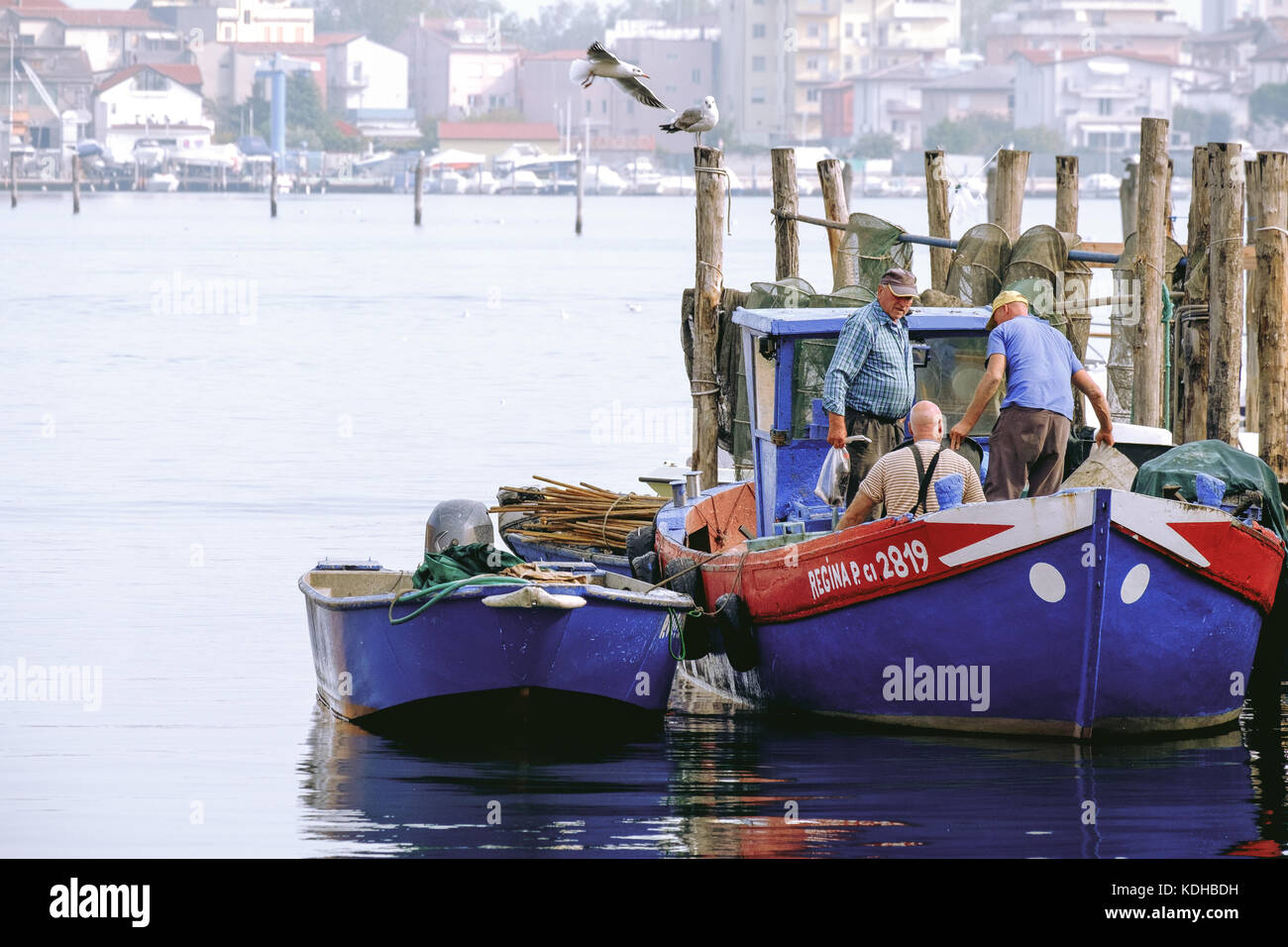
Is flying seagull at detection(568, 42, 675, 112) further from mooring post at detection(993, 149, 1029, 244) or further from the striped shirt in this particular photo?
mooring post at detection(993, 149, 1029, 244)

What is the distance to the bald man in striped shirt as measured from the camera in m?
12.9

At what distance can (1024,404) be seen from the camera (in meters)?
13.8

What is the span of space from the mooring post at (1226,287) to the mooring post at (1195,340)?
132cm

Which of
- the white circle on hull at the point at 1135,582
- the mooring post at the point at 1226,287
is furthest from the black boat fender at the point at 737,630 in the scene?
the mooring post at the point at 1226,287

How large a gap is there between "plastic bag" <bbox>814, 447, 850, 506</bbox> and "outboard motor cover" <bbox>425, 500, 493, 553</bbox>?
226cm

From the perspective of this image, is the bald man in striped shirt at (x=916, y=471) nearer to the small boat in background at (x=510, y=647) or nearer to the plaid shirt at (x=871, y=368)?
the plaid shirt at (x=871, y=368)

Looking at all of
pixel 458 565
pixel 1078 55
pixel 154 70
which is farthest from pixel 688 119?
pixel 154 70

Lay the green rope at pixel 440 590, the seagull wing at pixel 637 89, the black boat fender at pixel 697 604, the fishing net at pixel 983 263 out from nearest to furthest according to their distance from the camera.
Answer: the green rope at pixel 440 590
the black boat fender at pixel 697 604
the seagull wing at pixel 637 89
the fishing net at pixel 983 263

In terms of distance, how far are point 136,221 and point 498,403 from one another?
308ft

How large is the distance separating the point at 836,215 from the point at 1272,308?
5800mm

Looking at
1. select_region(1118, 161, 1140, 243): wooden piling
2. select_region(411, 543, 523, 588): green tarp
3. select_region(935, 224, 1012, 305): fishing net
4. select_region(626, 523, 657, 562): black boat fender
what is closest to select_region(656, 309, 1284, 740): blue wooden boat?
select_region(411, 543, 523, 588): green tarp

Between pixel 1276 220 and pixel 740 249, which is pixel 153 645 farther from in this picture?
pixel 740 249

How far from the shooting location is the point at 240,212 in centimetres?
15112

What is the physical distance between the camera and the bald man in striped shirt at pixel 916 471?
1286 centimetres
